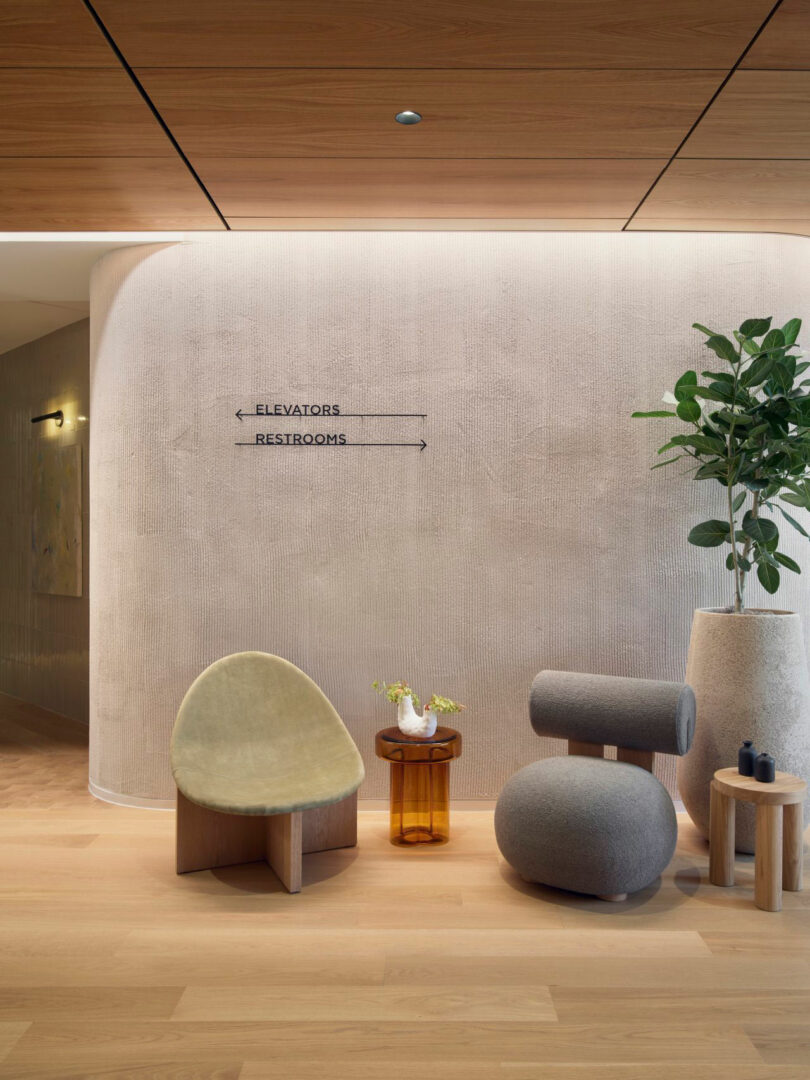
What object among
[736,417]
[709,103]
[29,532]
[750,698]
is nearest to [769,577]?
[750,698]

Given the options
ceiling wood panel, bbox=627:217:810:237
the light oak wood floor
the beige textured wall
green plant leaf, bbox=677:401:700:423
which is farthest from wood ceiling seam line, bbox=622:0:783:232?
the beige textured wall

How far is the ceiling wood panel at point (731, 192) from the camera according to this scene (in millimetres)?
3396

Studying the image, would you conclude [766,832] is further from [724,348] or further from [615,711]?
[724,348]

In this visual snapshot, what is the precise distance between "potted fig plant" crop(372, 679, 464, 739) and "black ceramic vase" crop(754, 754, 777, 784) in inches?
48.0

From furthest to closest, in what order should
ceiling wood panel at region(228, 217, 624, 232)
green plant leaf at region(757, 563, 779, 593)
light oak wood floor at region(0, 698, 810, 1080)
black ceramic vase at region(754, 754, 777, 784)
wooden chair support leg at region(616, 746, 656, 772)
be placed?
ceiling wood panel at region(228, 217, 624, 232) → green plant leaf at region(757, 563, 779, 593) → wooden chair support leg at region(616, 746, 656, 772) → black ceramic vase at region(754, 754, 777, 784) → light oak wood floor at region(0, 698, 810, 1080)

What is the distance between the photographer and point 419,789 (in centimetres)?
388

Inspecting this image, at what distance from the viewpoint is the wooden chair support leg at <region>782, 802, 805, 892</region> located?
334 cm

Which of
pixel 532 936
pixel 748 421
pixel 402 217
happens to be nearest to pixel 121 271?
pixel 402 217

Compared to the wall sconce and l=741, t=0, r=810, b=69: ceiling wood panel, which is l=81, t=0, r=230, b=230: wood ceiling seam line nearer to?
l=741, t=0, r=810, b=69: ceiling wood panel

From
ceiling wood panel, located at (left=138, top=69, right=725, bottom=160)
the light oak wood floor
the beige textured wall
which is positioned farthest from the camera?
the beige textured wall

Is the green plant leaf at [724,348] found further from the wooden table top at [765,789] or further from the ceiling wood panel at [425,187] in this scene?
the wooden table top at [765,789]

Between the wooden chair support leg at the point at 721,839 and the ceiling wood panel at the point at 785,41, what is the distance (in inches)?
95.8

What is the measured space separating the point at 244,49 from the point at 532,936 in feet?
9.36

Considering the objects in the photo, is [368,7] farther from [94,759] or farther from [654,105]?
[94,759]
